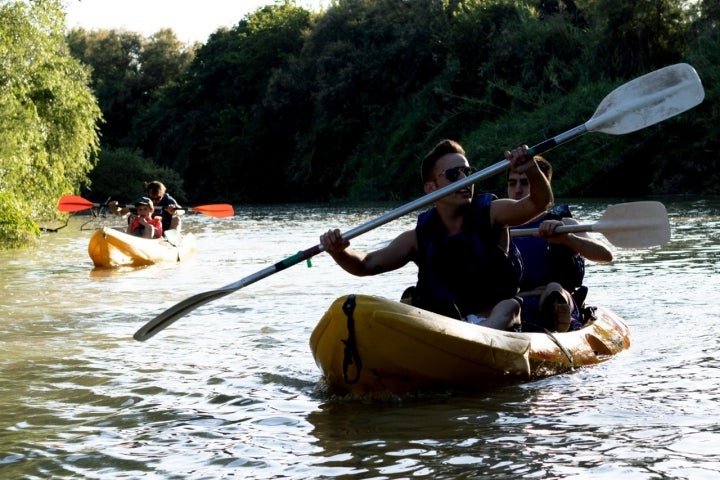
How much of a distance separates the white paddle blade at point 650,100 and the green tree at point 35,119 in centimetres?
1051

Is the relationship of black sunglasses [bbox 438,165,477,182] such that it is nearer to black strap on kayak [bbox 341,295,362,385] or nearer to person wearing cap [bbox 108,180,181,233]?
black strap on kayak [bbox 341,295,362,385]

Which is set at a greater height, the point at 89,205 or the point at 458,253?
the point at 89,205

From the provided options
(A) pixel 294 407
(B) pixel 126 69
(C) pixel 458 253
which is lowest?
(A) pixel 294 407

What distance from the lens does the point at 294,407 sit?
501 centimetres

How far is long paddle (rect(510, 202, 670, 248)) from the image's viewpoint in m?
6.00

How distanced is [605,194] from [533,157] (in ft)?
71.3

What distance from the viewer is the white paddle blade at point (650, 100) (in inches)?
230

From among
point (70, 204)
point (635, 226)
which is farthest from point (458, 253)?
point (70, 204)

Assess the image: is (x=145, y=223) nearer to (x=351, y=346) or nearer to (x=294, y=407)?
(x=294, y=407)

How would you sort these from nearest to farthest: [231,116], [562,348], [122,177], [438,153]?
1. [438,153]
2. [562,348]
3. [122,177]
4. [231,116]

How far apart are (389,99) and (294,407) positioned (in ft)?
107

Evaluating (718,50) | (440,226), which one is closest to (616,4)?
(718,50)

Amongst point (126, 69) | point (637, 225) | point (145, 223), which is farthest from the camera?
point (126, 69)

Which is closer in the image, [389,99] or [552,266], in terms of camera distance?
[552,266]
